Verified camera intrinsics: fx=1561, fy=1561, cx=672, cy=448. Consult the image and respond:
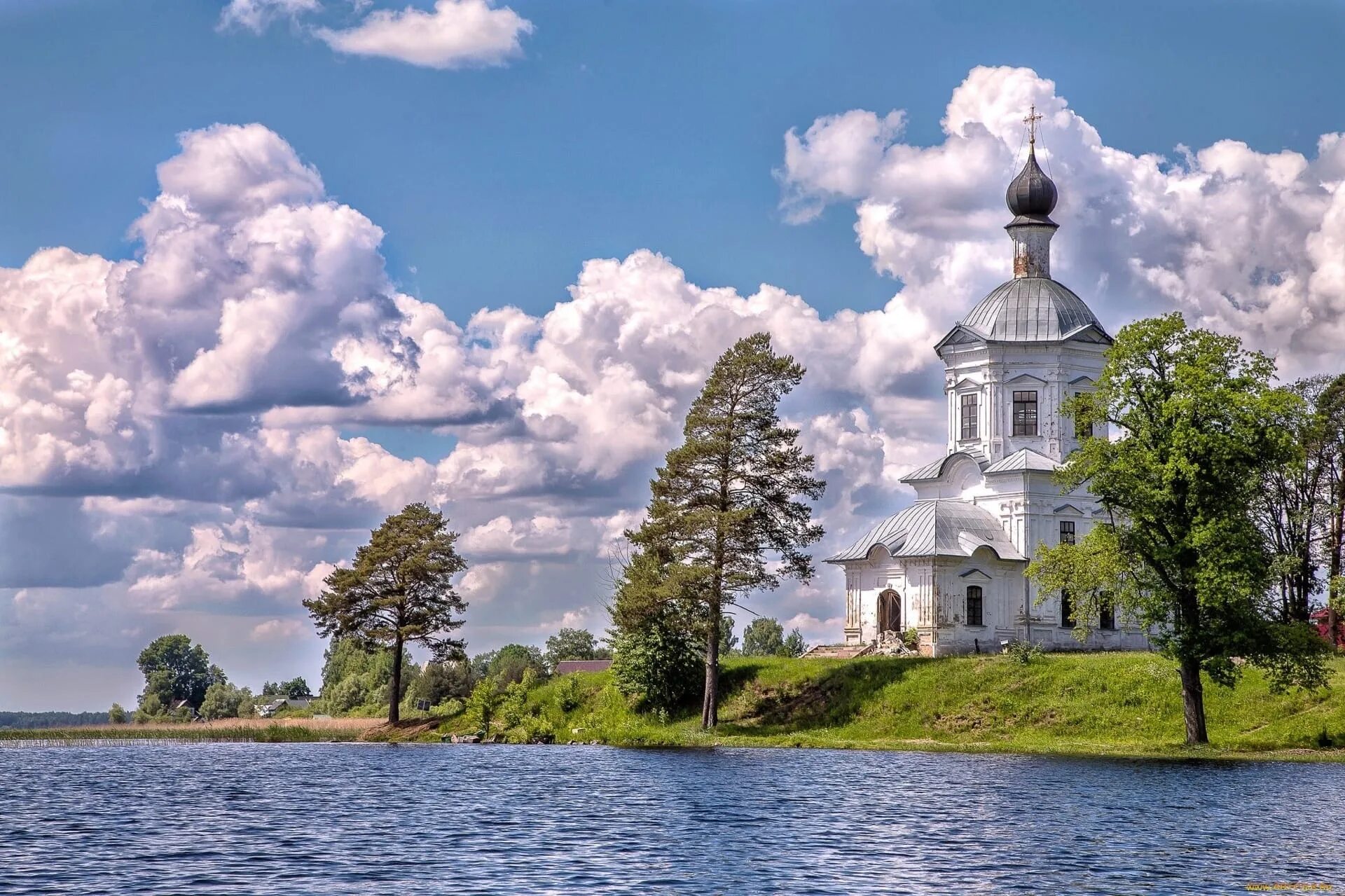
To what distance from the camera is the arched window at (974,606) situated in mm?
63562

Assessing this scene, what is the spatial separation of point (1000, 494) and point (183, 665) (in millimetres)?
95855

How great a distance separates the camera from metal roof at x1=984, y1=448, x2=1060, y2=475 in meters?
65.8

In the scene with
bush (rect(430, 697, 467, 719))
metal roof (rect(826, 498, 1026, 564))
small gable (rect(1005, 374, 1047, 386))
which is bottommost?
bush (rect(430, 697, 467, 719))

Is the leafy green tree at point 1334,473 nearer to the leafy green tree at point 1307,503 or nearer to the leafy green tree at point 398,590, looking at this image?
the leafy green tree at point 1307,503

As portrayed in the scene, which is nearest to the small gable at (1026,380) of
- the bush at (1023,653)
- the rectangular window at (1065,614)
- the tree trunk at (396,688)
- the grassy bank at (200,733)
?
the rectangular window at (1065,614)

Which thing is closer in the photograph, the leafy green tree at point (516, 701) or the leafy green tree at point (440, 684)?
the leafy green tree at point (516, 701)

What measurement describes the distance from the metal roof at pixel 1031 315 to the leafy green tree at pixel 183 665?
3520 inches

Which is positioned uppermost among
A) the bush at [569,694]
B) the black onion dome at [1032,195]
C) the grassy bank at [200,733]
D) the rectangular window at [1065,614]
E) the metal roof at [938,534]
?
the black onion dome at [1032,195]

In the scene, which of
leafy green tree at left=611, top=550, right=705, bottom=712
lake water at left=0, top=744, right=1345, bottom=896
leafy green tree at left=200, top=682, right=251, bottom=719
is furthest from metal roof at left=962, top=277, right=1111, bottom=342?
leafy green tree at left=200, top=682, right=251, bottom=719

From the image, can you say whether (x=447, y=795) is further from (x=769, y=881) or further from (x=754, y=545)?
(x=754, y=545)

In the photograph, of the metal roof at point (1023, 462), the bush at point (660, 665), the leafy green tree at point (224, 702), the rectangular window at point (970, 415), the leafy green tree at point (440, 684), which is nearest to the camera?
the bush at point (660, 665)

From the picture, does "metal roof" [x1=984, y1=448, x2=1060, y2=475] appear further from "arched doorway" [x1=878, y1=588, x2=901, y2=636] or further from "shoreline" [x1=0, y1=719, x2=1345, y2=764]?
"shoreline" [x1=0, y1=719, x2=1345, y2=764]

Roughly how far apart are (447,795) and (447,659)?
36316mm

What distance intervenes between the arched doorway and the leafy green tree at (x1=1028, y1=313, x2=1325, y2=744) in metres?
18.5
